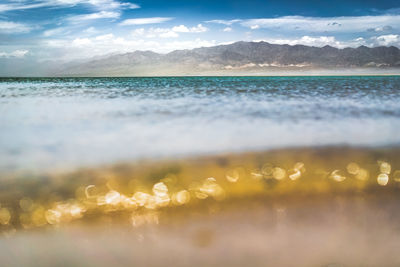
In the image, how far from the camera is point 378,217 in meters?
2.57

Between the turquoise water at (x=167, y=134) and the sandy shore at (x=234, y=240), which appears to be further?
the turquoise water at (x=167, y=134)

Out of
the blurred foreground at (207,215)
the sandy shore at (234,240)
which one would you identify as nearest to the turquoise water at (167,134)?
the blurred foreground at (207,215)

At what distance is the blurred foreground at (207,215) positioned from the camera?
208cm

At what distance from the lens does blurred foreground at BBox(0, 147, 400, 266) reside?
2.08 meters

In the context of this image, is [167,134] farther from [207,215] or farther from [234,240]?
[234,240]

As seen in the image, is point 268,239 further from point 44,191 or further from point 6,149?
point 6,149

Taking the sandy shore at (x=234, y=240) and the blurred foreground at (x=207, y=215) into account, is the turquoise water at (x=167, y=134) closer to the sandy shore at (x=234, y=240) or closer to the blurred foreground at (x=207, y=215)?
the blurred foreground at (x=207, y=215)

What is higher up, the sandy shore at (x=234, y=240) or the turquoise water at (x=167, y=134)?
the turquoise water at (x=167, y=134)

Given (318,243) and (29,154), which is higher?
(29,154)

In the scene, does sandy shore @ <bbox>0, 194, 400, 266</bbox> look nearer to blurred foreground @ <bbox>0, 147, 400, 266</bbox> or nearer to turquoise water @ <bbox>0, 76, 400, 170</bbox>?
blurred foreground @ <bbox>0, 147, 400, 266</bbox>

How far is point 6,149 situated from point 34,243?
3492mm

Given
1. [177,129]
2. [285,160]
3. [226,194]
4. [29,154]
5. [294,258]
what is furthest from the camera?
[177,129]

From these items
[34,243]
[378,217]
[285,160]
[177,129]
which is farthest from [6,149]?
[378,217]

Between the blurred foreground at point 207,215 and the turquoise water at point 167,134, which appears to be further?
the turquoise water at point 167,134
